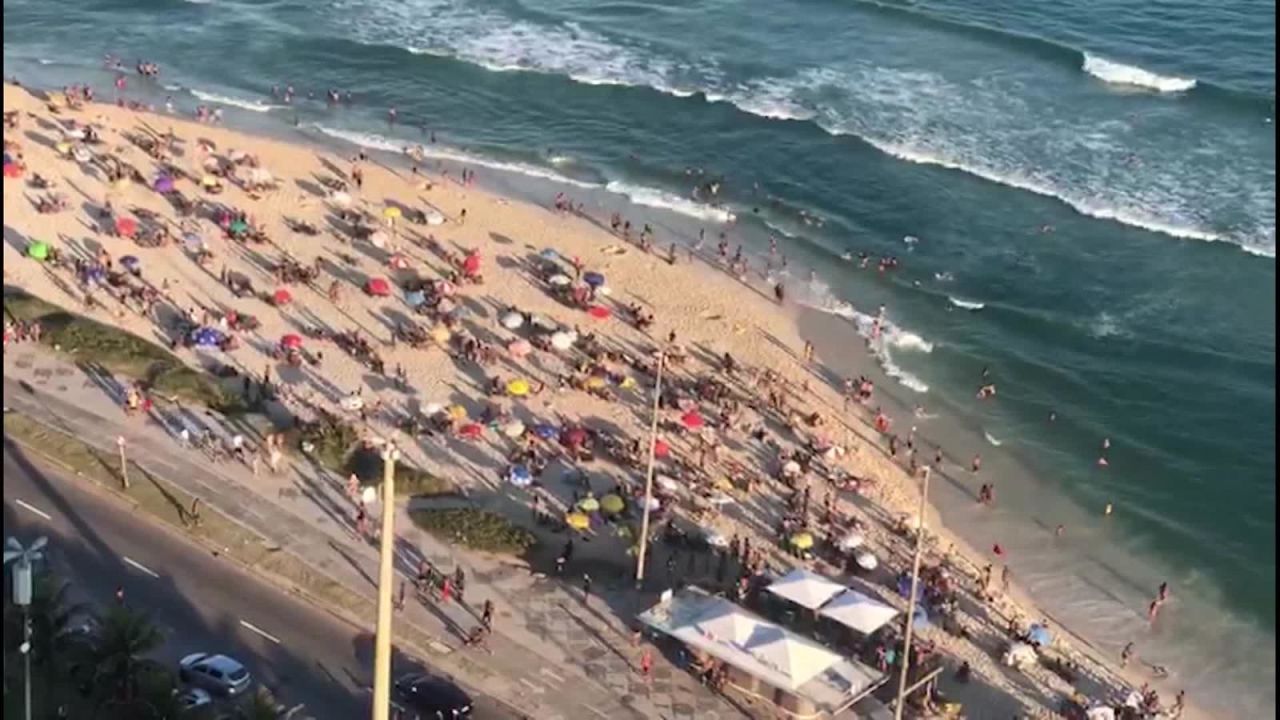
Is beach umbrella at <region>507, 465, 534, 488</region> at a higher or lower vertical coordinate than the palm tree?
lower

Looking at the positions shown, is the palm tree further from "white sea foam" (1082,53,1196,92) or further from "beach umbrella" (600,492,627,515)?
"white sea foam" (1082,53,1196,92)

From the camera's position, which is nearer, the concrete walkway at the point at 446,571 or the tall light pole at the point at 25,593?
the tall light pole at the point at 25,593

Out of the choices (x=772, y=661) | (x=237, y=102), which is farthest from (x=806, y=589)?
(x=237, y=102)

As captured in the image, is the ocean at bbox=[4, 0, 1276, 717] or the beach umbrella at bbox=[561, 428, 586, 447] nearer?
the beach umbrella at bbox=[561, 428, 586, 447]

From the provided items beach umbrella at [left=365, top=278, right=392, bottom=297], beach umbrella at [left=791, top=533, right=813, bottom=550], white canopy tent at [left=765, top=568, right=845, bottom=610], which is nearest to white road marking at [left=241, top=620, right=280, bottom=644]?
white canopy tent at [left=765, top=568, right=845, bottom=610]

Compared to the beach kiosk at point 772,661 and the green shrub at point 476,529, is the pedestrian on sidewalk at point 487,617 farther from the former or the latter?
the beach kiosk at point 772,661

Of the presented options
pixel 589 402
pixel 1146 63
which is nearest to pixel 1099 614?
pixel 589 402

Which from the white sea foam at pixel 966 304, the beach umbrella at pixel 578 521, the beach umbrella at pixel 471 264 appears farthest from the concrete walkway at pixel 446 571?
the white sea foam at pixel 966 304
